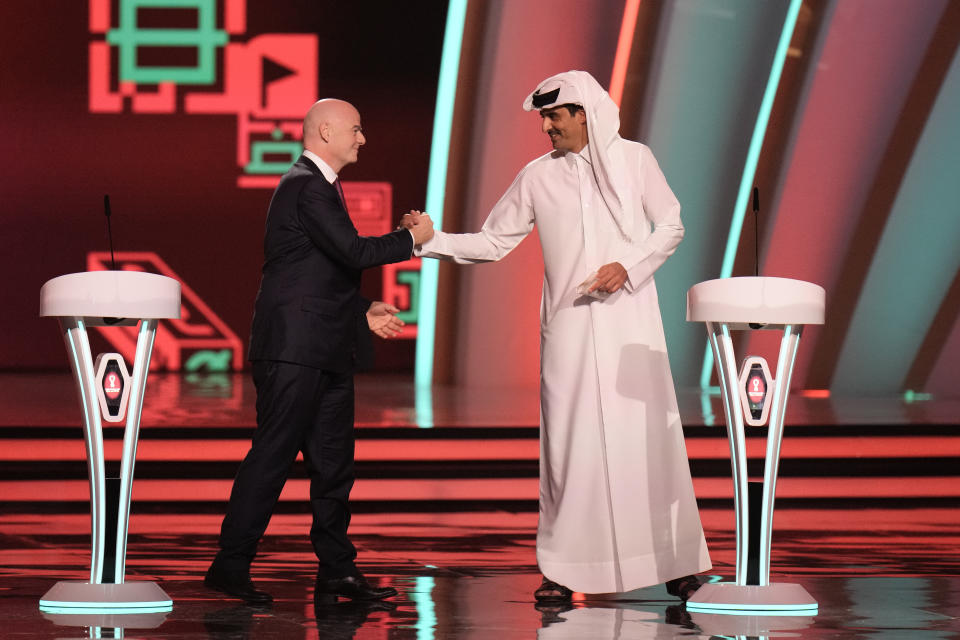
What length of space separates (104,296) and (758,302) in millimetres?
1724

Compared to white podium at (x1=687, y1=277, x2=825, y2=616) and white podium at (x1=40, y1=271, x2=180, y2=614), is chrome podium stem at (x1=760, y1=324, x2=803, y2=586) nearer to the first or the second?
white podium at (x1=687, y1=277, x2=825, y2=616)

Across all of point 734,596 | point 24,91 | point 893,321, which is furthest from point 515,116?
point 734,596

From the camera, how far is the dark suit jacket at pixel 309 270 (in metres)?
3.79

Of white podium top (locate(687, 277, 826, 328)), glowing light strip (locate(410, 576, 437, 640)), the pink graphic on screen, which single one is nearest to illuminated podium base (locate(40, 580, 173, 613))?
glowing light strip (locate(410, 576, 437, 640))

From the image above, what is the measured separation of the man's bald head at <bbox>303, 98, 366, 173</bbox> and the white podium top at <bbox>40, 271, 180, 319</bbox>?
0.67 meters

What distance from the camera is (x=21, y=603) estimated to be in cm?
369

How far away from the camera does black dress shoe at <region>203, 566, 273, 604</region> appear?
12.2 ft

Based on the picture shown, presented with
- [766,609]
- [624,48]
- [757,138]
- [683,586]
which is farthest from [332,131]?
[757,138]

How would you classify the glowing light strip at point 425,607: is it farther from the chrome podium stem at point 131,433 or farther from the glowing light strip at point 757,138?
the glowing light strip at point 757,138

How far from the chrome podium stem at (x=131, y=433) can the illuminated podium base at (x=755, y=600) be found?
155 centimetres

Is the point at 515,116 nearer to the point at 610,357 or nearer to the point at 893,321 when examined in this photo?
the point at 893,321

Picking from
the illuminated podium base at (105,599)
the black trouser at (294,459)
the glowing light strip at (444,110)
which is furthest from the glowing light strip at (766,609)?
the glowing light strip at (444,110)

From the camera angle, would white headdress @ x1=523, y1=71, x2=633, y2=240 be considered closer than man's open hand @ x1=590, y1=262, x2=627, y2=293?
No

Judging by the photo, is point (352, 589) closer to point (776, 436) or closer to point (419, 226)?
point (419, 226)
